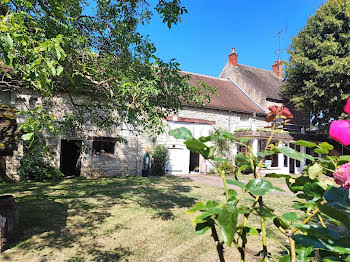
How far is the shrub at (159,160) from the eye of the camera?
49.1 ft

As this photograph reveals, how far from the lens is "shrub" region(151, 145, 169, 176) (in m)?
15.0

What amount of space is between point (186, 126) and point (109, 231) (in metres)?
11.2

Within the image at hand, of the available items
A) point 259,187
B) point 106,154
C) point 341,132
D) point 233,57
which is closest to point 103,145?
point 106,154

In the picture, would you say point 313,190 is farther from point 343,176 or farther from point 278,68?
point 278,68

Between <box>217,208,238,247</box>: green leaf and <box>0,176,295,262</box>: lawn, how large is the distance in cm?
352

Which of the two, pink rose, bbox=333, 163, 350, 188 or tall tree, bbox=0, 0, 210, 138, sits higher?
tall tree, bbox=0, 0, 210, 138

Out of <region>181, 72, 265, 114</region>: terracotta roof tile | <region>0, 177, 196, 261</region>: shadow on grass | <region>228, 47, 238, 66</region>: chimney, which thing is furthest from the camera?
<region>228, 47, 238, 66</region>: chimney

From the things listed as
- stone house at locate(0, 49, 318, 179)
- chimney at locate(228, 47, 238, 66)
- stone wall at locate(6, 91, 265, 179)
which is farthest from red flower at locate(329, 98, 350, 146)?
Result: chimney at locate(228, 47, 238, 66)

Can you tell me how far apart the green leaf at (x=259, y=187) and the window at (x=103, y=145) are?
13329mm

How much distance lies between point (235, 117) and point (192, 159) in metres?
4.75

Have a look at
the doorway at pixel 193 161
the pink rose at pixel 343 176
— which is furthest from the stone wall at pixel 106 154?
the pink rose at pixel 343 176

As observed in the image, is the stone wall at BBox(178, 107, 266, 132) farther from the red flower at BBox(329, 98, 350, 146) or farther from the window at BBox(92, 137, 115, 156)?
the red flower at BBox(329, 98, 350, 146)

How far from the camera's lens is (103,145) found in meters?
14.0

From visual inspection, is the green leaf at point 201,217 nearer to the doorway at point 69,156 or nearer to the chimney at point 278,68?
the doorway at point 69,156
